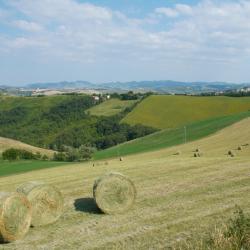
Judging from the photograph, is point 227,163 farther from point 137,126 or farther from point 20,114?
point 20,114

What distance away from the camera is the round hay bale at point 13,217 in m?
12.8

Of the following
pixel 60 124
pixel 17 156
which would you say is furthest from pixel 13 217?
pixel 60 124

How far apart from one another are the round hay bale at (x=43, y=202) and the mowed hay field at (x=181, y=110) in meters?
87.8

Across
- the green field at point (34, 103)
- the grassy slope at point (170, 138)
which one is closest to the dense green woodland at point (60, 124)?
the green field at point (34, 103)

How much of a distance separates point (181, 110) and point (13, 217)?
101614 millimetres

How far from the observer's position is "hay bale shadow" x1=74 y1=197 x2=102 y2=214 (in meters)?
15.4

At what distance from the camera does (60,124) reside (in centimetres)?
14512

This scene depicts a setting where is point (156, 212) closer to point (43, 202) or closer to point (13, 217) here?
point (43, 202)

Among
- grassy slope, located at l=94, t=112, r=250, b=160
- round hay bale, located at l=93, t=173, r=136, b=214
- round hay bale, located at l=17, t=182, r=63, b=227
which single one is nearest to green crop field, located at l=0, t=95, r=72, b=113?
grassy slope, located at l=94, t=112, r=250, b=160

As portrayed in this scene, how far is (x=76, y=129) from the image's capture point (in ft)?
414

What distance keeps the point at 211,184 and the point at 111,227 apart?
17.1 feet

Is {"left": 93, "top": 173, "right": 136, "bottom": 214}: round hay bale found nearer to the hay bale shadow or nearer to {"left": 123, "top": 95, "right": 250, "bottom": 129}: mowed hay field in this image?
the hay bale shadow

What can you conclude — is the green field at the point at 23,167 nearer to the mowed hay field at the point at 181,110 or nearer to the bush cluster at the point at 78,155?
the bush cluster at the point at 78,155

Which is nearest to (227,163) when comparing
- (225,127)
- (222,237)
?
(222,237)
